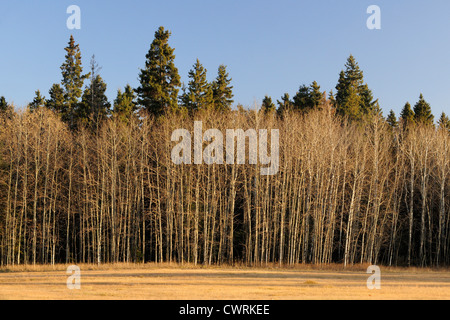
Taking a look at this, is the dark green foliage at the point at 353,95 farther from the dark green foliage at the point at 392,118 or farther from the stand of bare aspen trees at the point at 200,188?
the stand of bare aspen trees at the point at 200,188

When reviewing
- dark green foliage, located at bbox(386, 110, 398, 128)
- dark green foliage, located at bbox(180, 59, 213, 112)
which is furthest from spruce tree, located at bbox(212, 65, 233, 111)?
dark green foliage, located at bbox(386, 110, 398, 128)

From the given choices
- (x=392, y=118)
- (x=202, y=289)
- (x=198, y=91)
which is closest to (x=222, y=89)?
(x=198, y=91)

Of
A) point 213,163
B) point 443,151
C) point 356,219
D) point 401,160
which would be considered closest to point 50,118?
point 213,163

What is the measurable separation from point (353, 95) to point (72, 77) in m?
37.5

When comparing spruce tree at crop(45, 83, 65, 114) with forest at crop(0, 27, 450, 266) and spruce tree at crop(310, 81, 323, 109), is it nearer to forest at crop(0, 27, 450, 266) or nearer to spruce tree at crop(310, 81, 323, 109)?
forest at crop(0, 27, 450, 266)

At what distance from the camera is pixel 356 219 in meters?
46.6

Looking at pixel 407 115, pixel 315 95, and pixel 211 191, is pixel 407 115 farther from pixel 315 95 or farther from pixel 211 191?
pixel 211 191

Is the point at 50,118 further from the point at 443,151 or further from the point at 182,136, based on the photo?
the point at 443,151

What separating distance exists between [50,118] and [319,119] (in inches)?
1020

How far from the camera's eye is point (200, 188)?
45594mm

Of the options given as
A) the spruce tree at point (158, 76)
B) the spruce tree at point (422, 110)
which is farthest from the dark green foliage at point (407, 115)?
the spruce tree at point (158, 76)

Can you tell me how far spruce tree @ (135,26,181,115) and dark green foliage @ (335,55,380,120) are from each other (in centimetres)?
2150

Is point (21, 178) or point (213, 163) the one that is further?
point (21, 178)

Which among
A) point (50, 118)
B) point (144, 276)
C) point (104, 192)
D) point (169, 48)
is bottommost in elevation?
point (144, 276)
